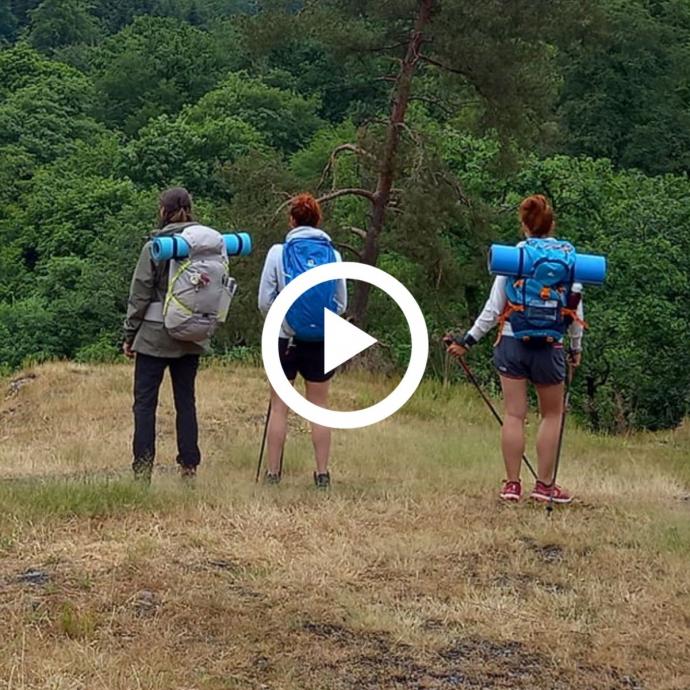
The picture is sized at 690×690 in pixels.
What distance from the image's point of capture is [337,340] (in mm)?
7500

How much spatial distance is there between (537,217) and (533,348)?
2.35 feet

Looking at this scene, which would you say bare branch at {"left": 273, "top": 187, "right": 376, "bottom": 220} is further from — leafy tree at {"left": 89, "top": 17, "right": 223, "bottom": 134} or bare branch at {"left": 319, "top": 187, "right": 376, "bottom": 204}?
leafy tree at {"left": 89, "top": 17, "right": 223, "bottom": 134}

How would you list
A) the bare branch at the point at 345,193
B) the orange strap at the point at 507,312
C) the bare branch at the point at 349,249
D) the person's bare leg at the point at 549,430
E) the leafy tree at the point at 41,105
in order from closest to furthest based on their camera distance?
1. the orange strap at the point at 507,312
2. the person's bare leg at the point at 549,430
3. the bare branch at the point at 345,193
4. the bare branch at the point at 349,249
5. the leafy tree at the point at 41,105

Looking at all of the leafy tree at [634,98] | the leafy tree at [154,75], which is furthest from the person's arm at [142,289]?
the leafy tree at [154,75]

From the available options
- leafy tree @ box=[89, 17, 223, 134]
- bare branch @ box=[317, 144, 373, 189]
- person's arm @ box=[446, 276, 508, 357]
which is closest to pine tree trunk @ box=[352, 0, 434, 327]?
bare branch @ box=[317, 144, 373, 189]

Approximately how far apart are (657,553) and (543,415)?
1.43 metres

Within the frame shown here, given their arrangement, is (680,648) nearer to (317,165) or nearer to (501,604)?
(501,604)

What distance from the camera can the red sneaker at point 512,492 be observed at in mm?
7160

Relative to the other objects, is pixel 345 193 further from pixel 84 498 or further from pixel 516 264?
pixel 84 498

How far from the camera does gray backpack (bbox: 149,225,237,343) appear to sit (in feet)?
23.9

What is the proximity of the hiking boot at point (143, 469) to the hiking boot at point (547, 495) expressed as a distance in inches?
86.1

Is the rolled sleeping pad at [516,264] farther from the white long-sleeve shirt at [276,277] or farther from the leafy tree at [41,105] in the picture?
the leafy tree at [41,105]

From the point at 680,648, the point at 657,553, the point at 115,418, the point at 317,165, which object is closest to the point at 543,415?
the point at 657,553

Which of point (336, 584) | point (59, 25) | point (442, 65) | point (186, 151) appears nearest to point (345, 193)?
point (442, 65)
